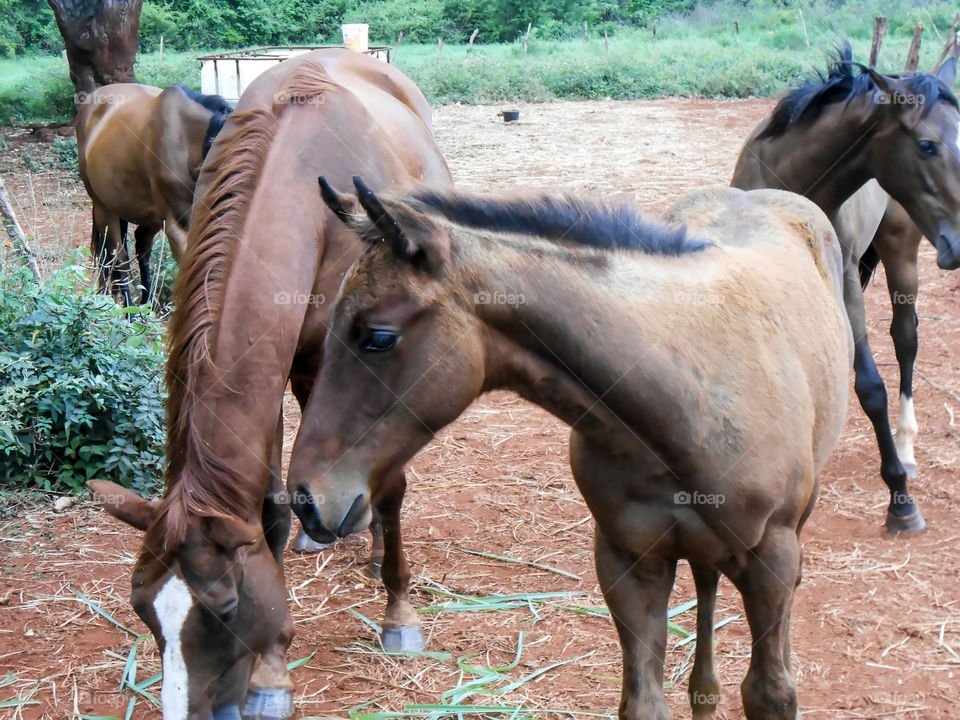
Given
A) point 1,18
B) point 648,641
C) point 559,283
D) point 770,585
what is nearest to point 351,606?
point 648,641

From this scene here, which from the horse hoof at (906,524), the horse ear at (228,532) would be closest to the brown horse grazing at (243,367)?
the horse ear at (228,532)

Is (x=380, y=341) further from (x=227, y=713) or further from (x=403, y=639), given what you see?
(x=403, y=639)

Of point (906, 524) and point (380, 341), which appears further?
point (906, 524)

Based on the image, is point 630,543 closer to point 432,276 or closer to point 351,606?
point 432,276

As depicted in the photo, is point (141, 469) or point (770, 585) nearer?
point (770, 585)

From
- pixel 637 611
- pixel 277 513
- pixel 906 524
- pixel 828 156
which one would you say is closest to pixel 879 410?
pixel 906 524

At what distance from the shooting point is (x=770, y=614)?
231 centimetres

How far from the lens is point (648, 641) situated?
243 cm

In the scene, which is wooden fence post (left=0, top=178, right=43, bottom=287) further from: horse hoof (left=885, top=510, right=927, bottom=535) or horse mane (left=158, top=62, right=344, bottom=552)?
horse hoof (left=885, top=510, right=927, bottom=535)

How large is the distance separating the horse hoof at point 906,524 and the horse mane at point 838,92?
187cm

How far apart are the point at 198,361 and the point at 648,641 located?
1.44m

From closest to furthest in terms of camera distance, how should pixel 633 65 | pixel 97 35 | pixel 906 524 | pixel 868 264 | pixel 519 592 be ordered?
1. pixel 519 592
2. pixel 906 524
3. pixel 868 264
4. pixel 97 35
5. pixel 633 65

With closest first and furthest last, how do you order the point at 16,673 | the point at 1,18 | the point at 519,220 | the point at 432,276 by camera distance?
the point at 432,276 < the point at 519,220 < the point at 16,673 < the point at 1,18

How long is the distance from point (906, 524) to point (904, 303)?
1200 millimetres
